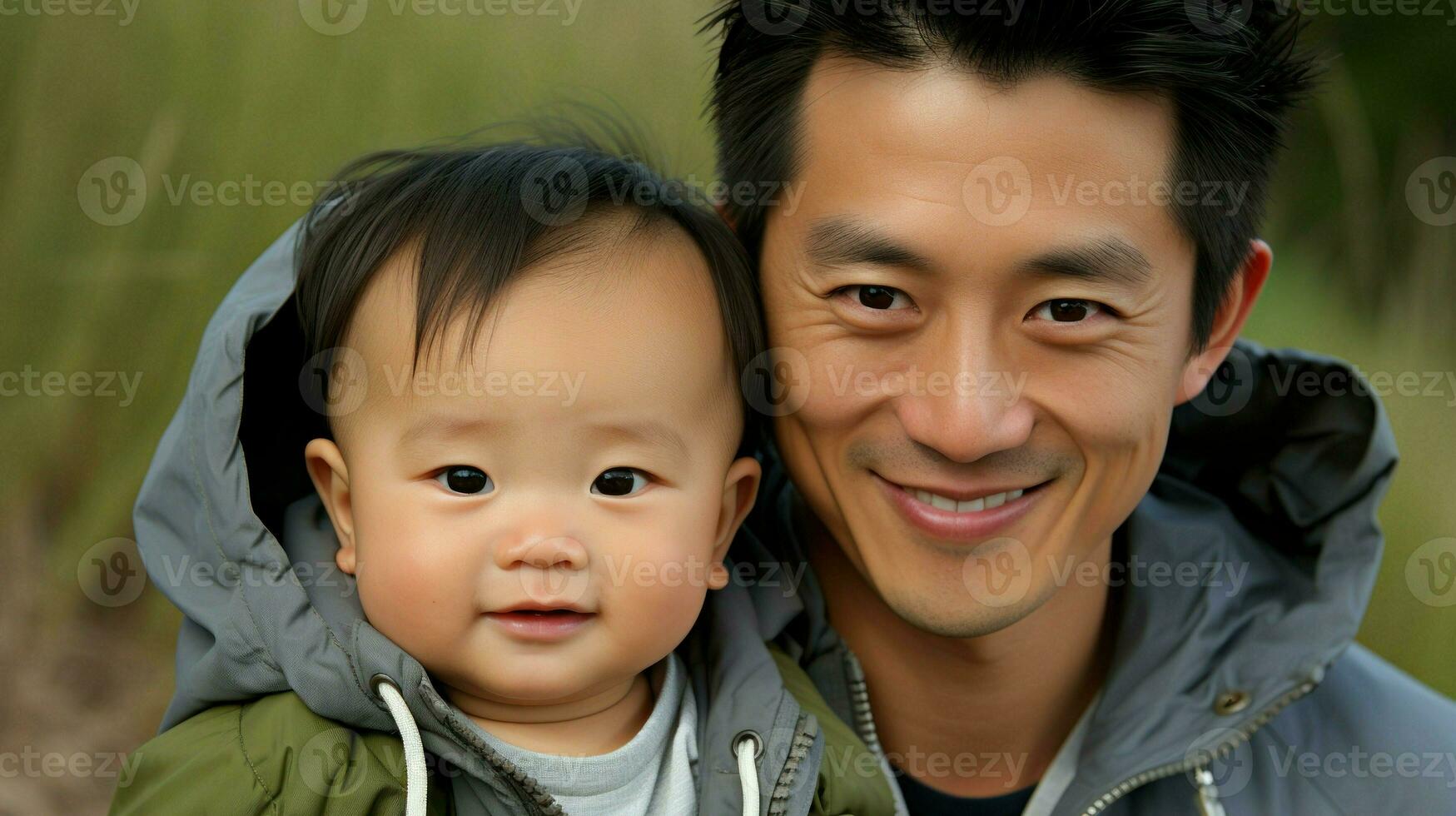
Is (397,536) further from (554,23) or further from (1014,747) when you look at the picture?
(554,23)

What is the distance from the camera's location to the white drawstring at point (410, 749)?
67.9 inches

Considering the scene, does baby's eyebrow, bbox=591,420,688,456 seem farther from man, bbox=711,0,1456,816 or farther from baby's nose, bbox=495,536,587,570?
man, bbox=711,0,1456,816

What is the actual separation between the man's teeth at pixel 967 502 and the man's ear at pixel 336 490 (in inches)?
34.5

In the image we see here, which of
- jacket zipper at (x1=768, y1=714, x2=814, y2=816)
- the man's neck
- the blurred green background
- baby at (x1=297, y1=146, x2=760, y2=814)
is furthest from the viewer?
the blurred green background

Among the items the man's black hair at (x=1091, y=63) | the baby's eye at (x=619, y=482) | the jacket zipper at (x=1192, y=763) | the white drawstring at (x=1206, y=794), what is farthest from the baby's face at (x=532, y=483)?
the white drawstring at (x=1206, y=794)

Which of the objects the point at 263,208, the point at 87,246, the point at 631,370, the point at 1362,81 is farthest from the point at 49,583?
the point at 1362,81

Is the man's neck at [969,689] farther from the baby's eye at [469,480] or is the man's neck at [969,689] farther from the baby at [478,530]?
the baby's eye at [469,480]

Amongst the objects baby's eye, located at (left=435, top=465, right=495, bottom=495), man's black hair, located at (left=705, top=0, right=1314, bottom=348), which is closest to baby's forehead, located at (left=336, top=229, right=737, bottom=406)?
baby's eye, located at (left=435, top=465, right=495, bottom=495)

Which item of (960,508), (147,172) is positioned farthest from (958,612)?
(147,172)

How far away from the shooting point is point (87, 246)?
3.35 metres

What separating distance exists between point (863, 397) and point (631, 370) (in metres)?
0.43

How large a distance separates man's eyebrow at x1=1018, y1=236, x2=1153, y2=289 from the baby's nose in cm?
79

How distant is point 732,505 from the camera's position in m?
2.12

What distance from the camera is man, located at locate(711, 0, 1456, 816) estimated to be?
6.75 ft
